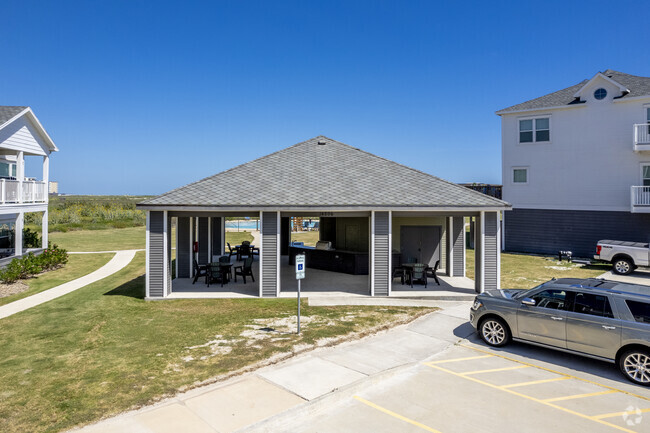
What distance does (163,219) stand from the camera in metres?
13.7

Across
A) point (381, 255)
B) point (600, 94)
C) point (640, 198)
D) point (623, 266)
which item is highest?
point (600, 94)

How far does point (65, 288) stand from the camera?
1614 centimetres

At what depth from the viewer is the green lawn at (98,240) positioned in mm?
29562

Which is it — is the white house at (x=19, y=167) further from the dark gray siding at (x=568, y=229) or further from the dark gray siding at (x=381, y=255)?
the dark gray siding at (x=568, y=229)

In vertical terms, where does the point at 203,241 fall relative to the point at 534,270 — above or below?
above

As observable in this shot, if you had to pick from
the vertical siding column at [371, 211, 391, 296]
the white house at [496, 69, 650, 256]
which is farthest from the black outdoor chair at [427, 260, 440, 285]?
the white house at [496, 69, 650, 256]

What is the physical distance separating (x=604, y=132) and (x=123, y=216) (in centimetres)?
5039

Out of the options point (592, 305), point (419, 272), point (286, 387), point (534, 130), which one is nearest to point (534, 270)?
point (419, 272)

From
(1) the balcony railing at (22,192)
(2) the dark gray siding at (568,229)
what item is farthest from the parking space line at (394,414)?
(2) the dark gray siding at (568,229)

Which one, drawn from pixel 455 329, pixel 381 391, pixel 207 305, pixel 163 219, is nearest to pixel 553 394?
pixel 381 391

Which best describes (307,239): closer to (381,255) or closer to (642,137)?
(381,255)

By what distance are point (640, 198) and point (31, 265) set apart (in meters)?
30.6

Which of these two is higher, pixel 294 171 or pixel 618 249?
pixel 294 171

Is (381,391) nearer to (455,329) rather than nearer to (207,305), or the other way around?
(455,329)
